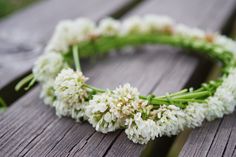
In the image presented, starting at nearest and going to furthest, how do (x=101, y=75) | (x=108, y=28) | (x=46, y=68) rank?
(x=46, y=68) → (x=101, y=75) → (x=108, y=28)

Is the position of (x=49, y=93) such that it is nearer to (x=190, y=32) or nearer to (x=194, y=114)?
(x=194, y=114)

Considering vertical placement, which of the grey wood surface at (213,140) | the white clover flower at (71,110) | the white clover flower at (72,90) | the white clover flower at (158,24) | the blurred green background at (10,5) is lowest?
the blurred green background at (10,5)

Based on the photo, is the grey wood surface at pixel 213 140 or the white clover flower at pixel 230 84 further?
the white clover flower at pixel 230 84

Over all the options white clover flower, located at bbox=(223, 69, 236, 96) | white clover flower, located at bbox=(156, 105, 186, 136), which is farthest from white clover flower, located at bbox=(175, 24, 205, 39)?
white clover flower, located at bbox=(156, 105, 186, 136)

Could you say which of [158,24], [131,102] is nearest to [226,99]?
[131,102]

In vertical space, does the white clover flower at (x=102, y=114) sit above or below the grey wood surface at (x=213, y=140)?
above

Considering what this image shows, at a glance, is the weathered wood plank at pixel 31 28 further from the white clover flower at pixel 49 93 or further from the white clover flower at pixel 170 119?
the white clover flower at pixel 170 119

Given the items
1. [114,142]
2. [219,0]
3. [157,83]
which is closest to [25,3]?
[219,0]

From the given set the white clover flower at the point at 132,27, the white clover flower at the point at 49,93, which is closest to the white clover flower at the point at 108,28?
the white clover flower at the point at 132,27
